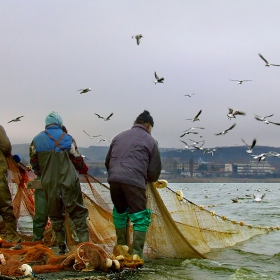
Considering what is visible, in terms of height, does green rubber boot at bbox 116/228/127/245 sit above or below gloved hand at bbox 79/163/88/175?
below

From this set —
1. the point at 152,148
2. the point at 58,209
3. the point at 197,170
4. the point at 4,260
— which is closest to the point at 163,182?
the point at 152,148

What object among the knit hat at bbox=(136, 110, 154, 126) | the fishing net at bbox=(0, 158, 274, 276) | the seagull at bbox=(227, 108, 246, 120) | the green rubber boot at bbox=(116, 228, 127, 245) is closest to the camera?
the fishing net at bbox=(0, 158, 274, 276)

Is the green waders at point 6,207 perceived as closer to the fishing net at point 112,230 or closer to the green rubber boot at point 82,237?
the fishing net at point 112,230

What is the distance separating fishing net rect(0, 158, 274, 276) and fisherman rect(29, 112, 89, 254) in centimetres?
45

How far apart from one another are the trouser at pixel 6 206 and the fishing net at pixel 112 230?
43 cm

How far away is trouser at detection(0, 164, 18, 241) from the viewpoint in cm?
699

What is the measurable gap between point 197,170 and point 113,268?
65823 millimetres

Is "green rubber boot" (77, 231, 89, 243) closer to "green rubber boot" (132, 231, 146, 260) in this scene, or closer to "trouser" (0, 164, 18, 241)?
"green rubber boot" (132, 231, 146, 260)

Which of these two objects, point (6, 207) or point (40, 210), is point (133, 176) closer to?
point (40, 210)

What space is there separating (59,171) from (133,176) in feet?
2.85

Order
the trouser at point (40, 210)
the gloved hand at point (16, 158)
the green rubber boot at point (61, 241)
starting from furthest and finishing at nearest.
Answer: the gloved hand at point (16, 158) < the trouser at point (40, 210) < the green rubber boot at point (61, 241)

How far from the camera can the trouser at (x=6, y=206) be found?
699 centimetres

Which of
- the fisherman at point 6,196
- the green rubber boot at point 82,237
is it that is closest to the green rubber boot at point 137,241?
the green rubber boot at point 82,237

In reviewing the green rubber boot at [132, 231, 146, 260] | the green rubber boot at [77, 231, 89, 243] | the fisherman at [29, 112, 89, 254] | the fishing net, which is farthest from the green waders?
the green rubber boot at [132, 231, 146, 260]
